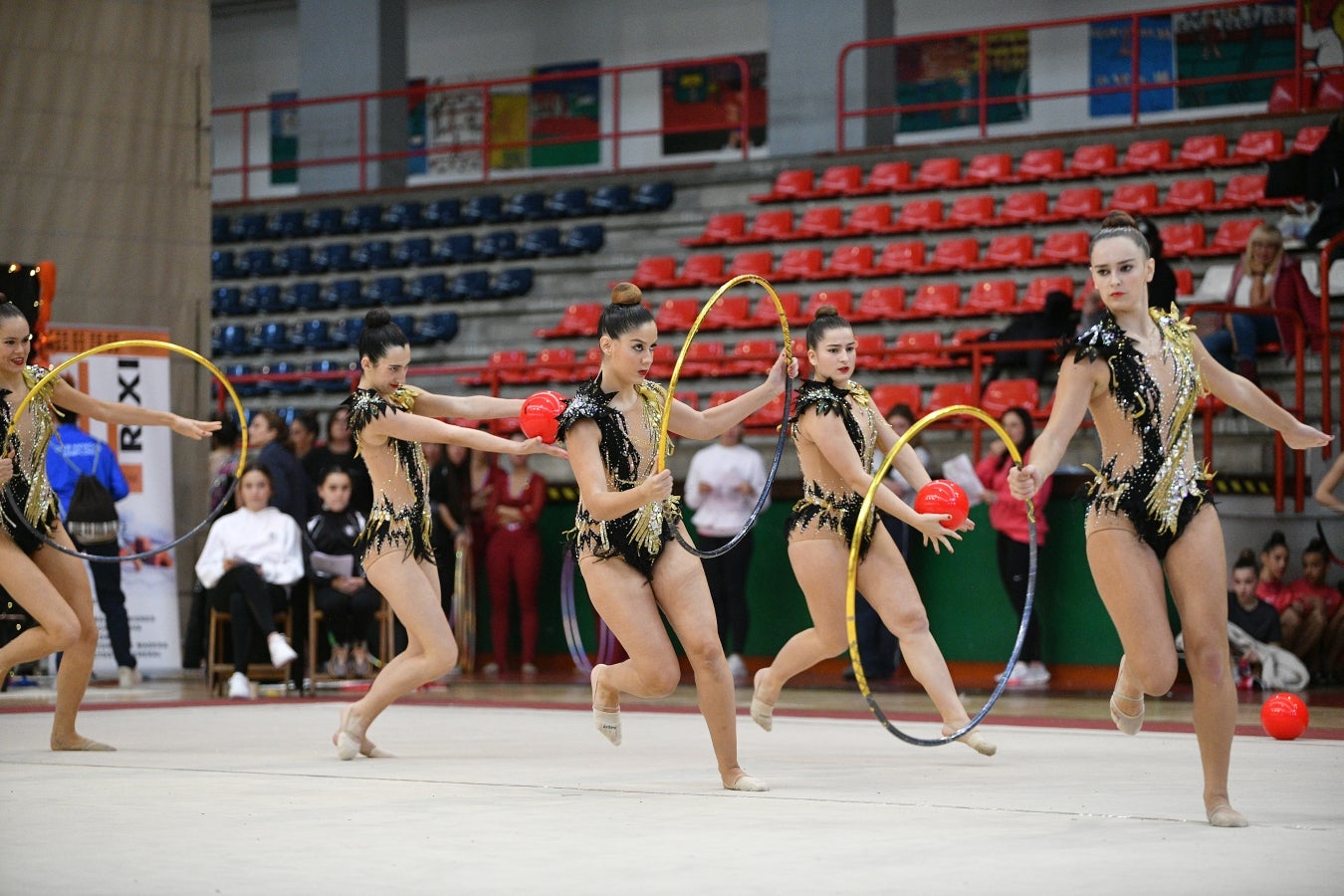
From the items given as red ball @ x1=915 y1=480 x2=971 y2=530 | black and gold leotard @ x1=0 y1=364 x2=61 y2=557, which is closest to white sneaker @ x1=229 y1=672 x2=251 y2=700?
black and gold leotard @ x1=0 y1=364 x2=61 y2=557

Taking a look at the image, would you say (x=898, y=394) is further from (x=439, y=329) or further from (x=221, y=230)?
(x=221, y=230)

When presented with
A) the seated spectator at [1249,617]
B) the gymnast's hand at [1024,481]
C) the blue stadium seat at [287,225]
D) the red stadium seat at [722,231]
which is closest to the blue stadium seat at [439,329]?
the red stadium seat at [722,231]

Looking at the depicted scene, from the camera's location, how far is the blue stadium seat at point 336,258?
73.2 feet

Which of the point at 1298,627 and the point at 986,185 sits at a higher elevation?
the point at 986,185

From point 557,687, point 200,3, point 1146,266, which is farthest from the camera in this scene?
point 200,3

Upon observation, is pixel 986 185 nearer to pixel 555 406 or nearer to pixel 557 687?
pixel 557 687

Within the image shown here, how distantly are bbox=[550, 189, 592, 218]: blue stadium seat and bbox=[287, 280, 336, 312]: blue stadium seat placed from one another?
3322mm

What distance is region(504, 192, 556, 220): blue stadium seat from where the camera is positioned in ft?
69.4

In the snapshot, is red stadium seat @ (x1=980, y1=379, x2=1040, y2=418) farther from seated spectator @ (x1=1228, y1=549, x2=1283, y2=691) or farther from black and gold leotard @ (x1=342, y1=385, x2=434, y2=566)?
black and gold leotard @ (x1=342, y1=385, x2=434, y2=566)

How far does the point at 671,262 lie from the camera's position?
1914 centimetres

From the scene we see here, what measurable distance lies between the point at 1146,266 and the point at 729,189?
14.6m

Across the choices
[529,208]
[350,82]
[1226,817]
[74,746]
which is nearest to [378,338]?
[74,746]

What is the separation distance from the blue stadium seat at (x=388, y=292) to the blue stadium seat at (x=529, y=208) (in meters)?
1.64

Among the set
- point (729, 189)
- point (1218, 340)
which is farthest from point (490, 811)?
point (729, 189)
